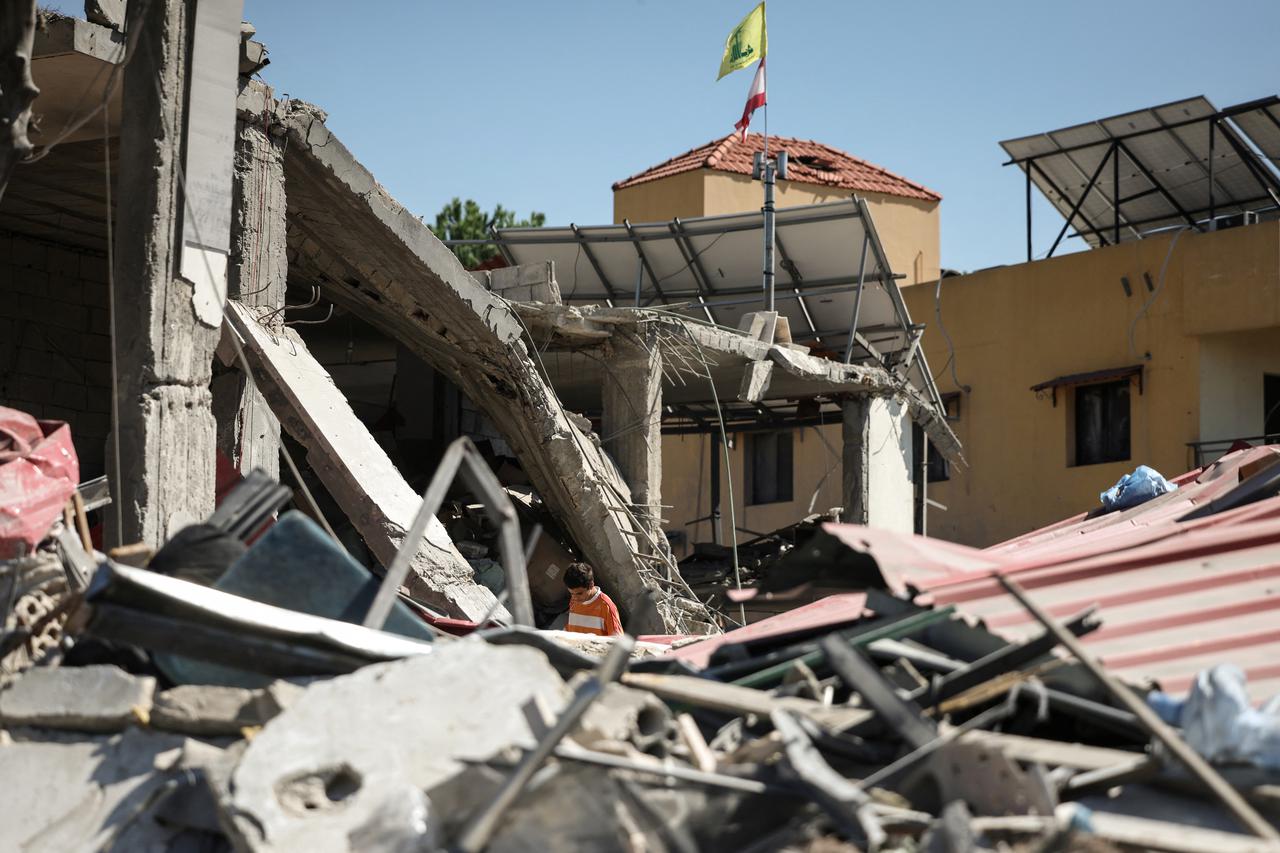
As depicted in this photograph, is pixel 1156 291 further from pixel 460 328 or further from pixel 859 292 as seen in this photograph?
pixel 460 328

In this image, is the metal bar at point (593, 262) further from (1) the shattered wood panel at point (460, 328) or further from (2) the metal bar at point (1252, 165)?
(2) the metal bar at point (1252, 165)

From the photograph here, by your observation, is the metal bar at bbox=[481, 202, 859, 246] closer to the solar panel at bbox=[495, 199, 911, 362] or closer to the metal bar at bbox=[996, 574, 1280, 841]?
the solar panel at bbox=[495, 199, 911, 362]

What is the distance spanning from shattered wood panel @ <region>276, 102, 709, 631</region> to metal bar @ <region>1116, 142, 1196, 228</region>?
40.0ft

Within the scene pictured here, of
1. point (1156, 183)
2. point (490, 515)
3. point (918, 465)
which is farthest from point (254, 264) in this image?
point (1156, 183)

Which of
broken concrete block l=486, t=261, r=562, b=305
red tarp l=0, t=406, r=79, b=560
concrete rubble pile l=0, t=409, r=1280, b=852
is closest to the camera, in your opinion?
concrete rubble pile l=0, t=409, r=1280, b=852

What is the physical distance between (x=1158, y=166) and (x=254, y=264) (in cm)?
1536

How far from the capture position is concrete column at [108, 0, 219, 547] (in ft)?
24.0

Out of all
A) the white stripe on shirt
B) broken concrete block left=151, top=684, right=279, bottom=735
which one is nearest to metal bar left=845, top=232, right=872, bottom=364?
the white stripe on shirt

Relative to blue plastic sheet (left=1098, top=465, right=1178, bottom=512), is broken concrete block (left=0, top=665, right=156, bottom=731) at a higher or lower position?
lower

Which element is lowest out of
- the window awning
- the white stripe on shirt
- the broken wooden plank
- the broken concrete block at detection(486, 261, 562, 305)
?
the white stripe on shirt

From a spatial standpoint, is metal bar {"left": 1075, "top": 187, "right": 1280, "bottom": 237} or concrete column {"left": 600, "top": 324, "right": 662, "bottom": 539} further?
metal bar {"left": 1075, "top": 187, "right": 1280, "bottom": 237}

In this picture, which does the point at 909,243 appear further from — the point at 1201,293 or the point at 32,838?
the point at 32,838

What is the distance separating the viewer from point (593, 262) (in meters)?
14.8

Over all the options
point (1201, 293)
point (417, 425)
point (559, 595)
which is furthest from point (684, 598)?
point (1201, 293)
